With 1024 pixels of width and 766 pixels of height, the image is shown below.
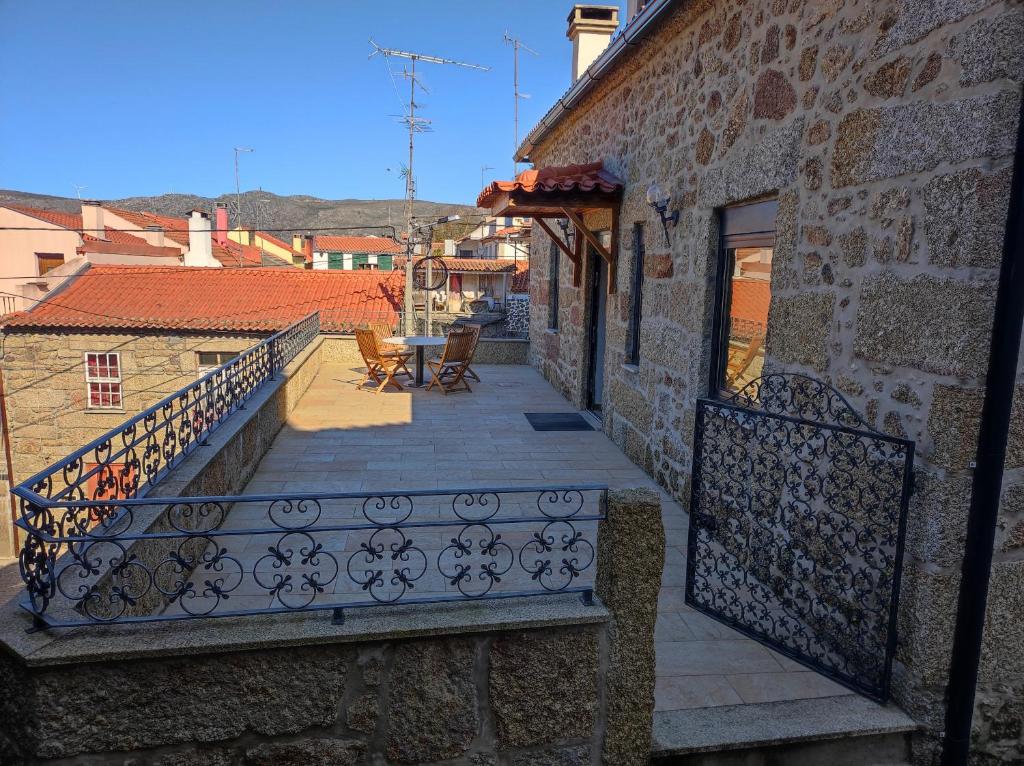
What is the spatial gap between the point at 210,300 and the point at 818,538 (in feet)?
53.1

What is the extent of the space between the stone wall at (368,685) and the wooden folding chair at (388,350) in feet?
23.6

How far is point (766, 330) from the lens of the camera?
3980 millimetres

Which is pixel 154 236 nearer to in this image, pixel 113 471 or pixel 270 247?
pixel 270 247

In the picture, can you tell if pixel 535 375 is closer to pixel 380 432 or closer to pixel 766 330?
pixel 380 432

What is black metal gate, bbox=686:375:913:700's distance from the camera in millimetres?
2775

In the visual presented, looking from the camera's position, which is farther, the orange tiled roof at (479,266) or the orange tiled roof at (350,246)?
the orange tiled roof at (350,246)

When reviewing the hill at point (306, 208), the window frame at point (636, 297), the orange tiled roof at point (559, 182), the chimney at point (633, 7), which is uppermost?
the hill at point (306, 208)

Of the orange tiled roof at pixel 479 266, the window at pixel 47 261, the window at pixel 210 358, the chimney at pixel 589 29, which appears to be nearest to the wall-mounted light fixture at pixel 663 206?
the chimney at pixel 589 29

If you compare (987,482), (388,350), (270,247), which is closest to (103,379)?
(388,350)

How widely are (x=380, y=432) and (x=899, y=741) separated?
5.34m

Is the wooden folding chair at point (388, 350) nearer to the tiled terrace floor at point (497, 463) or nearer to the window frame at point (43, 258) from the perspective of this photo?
the tiled terrace floor at point (497, 463)

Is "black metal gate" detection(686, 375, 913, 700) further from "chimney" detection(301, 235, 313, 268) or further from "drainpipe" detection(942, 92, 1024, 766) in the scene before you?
"chimney" detection(301, 235, 313, 268)

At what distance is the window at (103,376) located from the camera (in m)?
15.0

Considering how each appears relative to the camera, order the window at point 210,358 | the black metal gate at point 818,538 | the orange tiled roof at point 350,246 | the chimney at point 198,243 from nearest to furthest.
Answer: the black metal gate at point 818,538, the window at point 210,358, the chimney at point 198,243, the orange tiled roof at point 350,246
